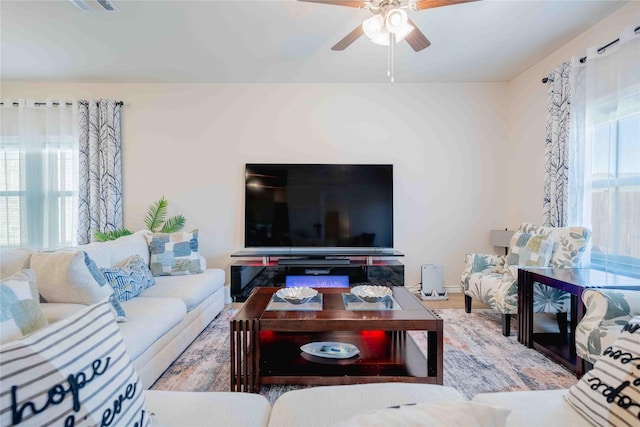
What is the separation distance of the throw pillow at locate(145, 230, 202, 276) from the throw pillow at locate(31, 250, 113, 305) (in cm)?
118

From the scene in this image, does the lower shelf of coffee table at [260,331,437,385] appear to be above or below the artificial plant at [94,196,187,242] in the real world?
below

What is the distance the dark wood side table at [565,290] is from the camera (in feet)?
6.39

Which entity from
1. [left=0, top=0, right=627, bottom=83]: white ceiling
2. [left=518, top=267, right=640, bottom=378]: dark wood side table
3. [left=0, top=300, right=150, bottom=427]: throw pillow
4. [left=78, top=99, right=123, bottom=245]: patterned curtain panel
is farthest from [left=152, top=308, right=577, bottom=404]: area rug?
[left=0, top=0, right=627, bottom=83]: white ceiling

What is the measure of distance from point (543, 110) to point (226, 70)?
3409 millimetres

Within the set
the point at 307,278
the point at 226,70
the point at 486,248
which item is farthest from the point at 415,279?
the point at 226,70

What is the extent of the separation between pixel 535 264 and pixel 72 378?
3.05 m

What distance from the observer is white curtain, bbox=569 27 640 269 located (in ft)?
7.66

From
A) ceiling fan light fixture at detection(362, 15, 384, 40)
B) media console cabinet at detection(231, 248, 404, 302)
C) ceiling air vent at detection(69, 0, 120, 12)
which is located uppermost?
ceiling air vent at detection(69, 0, 120, 12)

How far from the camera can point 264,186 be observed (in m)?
3.78

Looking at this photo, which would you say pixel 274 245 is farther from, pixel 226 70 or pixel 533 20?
pixel 533 20

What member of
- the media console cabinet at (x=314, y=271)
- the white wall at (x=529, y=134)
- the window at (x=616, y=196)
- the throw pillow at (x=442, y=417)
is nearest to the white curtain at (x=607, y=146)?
the window at (x=616, y=196)

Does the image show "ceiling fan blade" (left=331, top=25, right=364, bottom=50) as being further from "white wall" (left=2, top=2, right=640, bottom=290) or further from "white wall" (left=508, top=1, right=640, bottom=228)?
"white wall" (left=508, top=1, right=640, bottom=228)

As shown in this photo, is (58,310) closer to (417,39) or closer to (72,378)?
(72,378)

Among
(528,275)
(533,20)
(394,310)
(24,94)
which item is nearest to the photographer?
(394,310)
